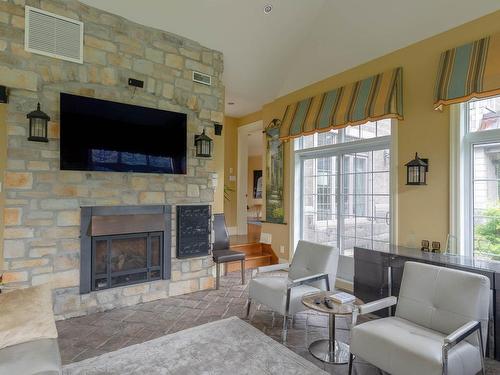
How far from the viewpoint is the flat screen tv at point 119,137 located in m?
3.53

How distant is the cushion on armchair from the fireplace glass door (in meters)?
1.23

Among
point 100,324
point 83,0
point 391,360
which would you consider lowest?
point 100,324

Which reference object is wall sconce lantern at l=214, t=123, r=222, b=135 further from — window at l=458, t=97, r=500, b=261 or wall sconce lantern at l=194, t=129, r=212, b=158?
window at l=458, t=97, r=500, b=261

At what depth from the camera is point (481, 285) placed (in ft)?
7.32

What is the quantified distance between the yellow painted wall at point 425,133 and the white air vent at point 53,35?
12.9 feet

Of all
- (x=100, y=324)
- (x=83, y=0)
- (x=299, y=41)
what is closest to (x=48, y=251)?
(x=100, y=324)

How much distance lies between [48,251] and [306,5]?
4.76 meters

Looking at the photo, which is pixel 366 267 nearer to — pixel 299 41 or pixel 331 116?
pixel 331 116

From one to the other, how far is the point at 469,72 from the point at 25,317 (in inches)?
177

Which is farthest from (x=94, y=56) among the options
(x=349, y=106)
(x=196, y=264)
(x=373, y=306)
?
(x=373, y=306)

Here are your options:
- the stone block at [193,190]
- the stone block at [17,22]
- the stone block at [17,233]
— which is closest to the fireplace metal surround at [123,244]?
the stone block at [193,190]

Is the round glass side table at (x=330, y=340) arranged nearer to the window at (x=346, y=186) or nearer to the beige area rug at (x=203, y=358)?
the beige area rug at (x=203, y=358)

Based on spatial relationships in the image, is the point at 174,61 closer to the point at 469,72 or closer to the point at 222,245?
the point at 222,245

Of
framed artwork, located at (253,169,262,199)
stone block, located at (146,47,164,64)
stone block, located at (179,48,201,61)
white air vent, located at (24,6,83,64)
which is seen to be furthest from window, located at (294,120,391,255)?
framed artwork, located at (253,169,262,199)
